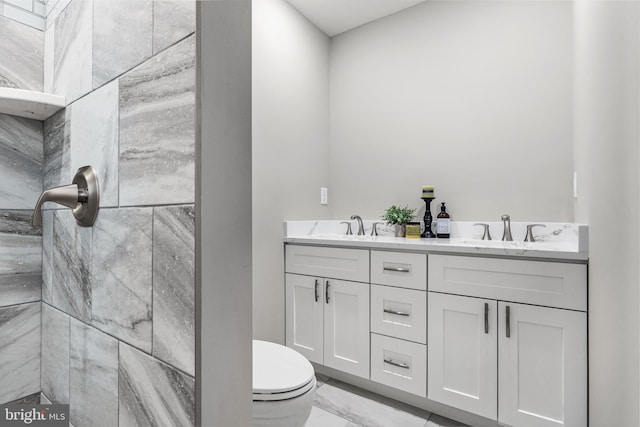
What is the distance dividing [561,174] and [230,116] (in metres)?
2.09

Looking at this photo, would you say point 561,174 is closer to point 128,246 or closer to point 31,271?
point 128,246

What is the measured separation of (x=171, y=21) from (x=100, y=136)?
1.22 feet

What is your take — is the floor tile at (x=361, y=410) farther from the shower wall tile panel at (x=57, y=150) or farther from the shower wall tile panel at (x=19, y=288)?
the shower wall tile panel at (x=57, y=150)

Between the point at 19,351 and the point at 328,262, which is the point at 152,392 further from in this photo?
the point at 328,262

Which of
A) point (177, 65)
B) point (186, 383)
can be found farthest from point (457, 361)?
point (177, 65)

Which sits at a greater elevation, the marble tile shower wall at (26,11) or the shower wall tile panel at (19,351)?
the marble tile shower wall at (26,11)

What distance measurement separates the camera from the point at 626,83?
788 millimetres

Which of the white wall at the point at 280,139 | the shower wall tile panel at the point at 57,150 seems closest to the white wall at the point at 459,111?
the white wall at the point at 280,139

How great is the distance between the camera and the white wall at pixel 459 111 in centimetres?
200

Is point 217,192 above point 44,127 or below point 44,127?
below

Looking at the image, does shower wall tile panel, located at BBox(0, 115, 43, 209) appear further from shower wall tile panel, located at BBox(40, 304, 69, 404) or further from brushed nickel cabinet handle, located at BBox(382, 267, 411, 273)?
brushed nickel cabinet handle, located at BBox(382, 267, 411, 273)

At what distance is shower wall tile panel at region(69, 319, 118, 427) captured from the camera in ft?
2.46

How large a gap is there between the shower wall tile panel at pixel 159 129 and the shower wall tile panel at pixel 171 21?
17 millimetres

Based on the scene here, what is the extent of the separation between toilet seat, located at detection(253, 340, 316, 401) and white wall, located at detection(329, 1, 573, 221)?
1.49 meters
